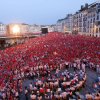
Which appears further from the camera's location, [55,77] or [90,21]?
[90,21]

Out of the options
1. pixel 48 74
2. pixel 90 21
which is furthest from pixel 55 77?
pixel 90 21

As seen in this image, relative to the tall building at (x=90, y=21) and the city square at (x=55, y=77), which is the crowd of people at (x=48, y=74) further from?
the tall building at (x=90, y=21)

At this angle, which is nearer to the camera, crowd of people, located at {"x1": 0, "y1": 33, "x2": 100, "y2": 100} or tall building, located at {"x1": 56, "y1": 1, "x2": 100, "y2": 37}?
crowd of people, located at {"x1": 0, "y1": 33, "x2": 100, "y2": 100}

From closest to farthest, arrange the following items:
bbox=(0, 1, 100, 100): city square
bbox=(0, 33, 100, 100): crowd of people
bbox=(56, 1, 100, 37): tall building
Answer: bbox=(0, 1, 100, 100): city square < bbox=(0, 33, 100, 100): crowd of people < bbox=(56, 1, 100, 37): tall building

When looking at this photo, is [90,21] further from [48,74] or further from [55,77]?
[55,77]

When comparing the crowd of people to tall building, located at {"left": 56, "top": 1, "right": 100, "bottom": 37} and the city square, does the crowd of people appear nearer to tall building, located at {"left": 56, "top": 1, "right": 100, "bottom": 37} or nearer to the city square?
the city square

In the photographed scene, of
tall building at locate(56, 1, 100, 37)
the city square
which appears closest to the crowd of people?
the city square

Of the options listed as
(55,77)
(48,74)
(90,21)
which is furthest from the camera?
(90,21)

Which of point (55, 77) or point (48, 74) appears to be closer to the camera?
point (55, 77)

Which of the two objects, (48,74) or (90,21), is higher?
(90,21)

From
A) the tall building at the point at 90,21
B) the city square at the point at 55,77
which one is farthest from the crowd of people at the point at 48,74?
the tall building at the point at 90,21

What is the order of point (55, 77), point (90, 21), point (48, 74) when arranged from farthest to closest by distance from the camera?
point (90, 21) < point (48, 74) < point (55, 77)

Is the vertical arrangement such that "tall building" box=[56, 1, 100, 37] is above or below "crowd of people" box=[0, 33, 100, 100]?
above

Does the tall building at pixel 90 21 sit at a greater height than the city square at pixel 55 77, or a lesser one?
greater
